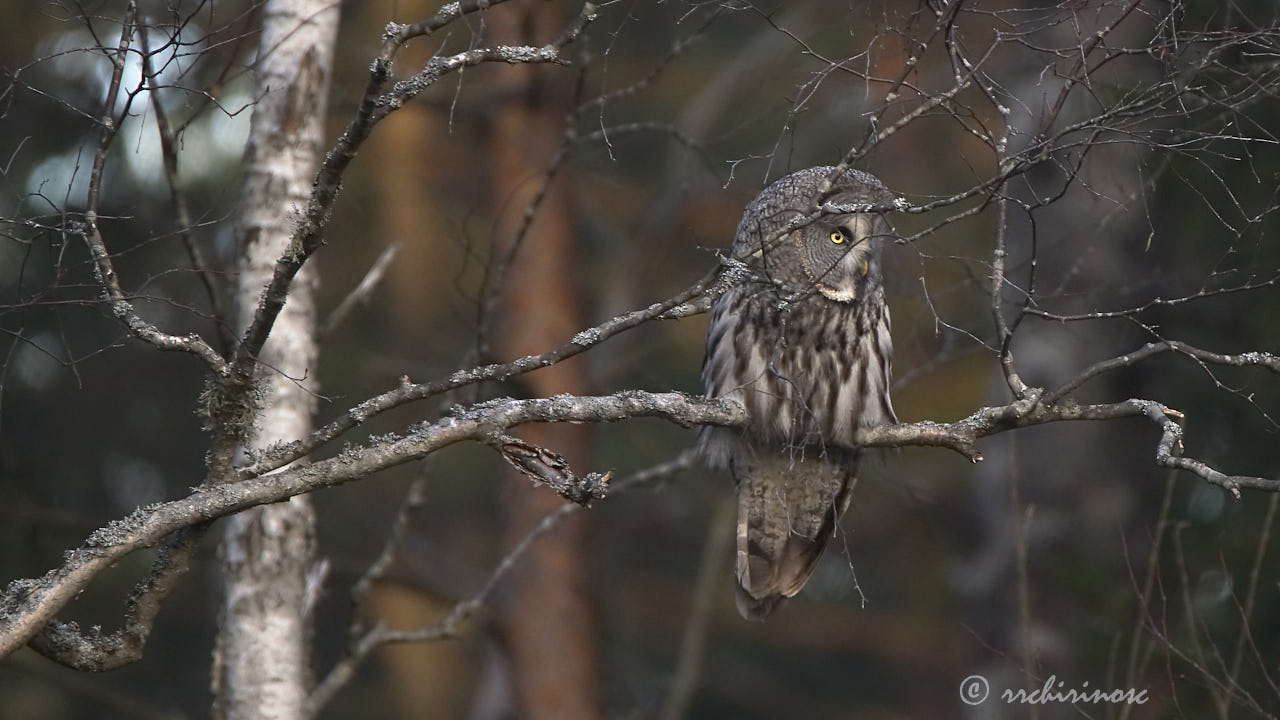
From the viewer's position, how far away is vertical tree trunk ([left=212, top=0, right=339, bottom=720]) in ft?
13.1

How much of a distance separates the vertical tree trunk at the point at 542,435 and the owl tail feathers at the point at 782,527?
1986mm

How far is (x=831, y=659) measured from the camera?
11742mm

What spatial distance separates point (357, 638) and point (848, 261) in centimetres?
200

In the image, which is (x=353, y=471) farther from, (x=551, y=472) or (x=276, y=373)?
(x=276, y=373)

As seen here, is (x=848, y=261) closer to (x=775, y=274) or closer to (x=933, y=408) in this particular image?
(x=775, y=274)

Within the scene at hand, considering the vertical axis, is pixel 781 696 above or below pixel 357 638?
above

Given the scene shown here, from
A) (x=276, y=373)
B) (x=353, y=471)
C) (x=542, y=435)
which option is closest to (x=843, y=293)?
(x=276, y=373)

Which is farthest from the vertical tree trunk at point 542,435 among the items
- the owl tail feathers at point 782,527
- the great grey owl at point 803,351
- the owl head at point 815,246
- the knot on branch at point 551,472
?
the knot on branch at point 551,472

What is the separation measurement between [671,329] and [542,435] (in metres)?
0.94

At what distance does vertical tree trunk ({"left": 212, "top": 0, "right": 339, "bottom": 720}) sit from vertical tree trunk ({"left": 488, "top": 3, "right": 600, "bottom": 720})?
2.22m

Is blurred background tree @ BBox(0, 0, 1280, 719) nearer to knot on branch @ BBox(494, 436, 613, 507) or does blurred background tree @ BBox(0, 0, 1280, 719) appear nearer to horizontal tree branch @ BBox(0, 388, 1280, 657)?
horizontal tree branch @ BBox(0, 388, 1280, 657)

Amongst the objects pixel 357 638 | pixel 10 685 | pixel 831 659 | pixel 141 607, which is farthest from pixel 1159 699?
pixel 831 659

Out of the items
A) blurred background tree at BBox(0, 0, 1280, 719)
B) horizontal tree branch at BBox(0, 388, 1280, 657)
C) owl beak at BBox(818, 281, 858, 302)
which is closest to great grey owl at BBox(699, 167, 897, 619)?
owl beak at BBox(818, 281, 858, 302)

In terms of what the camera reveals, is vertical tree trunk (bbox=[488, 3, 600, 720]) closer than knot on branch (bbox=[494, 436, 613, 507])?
No
